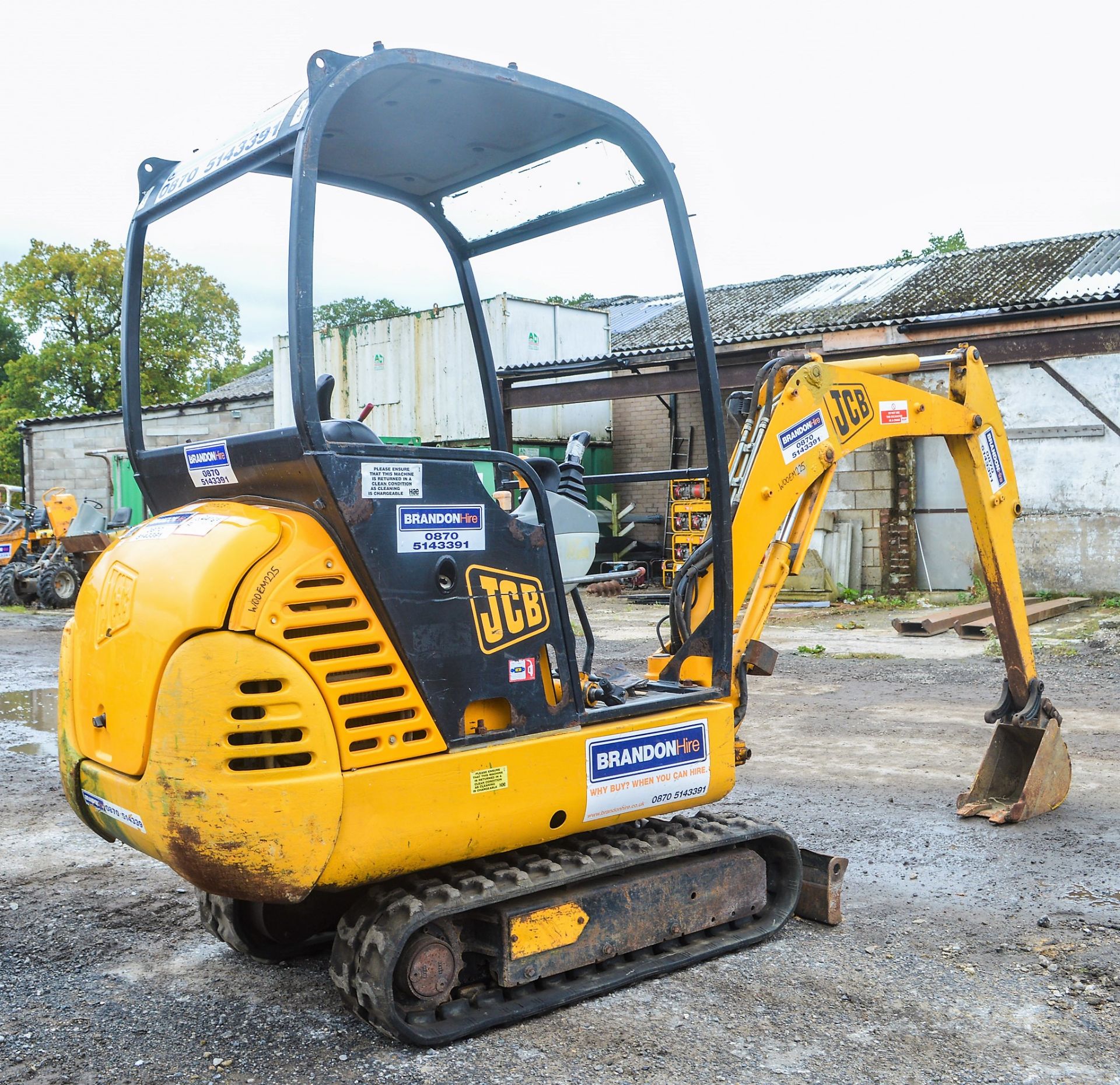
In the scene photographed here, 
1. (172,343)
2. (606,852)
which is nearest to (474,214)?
(606,852)

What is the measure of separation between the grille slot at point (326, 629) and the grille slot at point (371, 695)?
6.6 inches

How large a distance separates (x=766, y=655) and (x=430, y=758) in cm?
182

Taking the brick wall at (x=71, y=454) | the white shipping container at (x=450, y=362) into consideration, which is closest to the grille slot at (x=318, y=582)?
the white shipping container at (x=450, y=362)

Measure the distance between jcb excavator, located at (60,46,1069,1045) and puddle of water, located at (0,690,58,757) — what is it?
4.43 meters

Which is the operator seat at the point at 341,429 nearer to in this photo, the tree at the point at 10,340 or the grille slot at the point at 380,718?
the grille slot at the point at 380,718

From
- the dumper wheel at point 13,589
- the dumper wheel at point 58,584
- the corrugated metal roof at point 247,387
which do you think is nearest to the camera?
the dumper wheel at point 58,584

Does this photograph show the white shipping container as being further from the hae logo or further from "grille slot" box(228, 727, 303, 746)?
"grille slot" box(228, 727, 303, 746)

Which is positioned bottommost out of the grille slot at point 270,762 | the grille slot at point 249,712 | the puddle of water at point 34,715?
the puddle of water at point 34,715

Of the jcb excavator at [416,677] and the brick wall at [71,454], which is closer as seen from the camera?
the jcb excavator at [416,677]

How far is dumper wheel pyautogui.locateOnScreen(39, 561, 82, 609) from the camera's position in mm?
18062

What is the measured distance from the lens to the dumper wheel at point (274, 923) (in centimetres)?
397

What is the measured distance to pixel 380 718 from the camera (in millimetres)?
3139

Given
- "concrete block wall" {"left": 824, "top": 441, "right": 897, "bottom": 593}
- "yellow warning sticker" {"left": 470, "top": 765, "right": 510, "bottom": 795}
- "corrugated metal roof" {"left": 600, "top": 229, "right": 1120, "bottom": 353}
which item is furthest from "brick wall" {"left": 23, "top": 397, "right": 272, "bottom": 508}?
"yellow warning sticker" {"left": 470, "top": 765, "right": 510, "bottom": 795}

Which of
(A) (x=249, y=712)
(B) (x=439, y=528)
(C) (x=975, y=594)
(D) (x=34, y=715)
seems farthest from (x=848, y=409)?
(C) (x=975, y=594)
